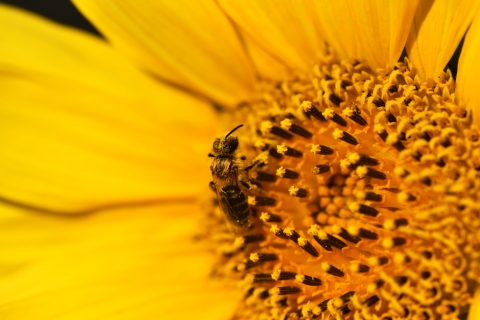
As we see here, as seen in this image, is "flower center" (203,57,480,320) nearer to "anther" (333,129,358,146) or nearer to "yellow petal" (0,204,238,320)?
"anther" (333,129,358,146)

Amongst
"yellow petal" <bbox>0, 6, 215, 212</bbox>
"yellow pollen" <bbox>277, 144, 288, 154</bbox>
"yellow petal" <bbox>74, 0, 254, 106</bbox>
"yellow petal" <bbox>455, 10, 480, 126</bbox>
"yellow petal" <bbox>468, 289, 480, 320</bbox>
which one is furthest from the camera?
"yellow petal" <bbox>0, 6, 215, 212</bbox>

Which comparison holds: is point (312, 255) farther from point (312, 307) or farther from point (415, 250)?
point (415, 250)

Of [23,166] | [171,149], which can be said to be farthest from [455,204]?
[23,166]

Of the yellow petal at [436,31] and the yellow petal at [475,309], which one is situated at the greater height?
the yellow petal at [436,31]

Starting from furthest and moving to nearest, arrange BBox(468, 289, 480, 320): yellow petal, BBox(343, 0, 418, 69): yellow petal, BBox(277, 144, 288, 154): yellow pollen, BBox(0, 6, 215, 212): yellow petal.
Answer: BBox(0, 6, 215, 212): yellow petal → BBox(277, 144, 288, 154): yellow pollen → BBox(343, 0, 418, 69): yellow petal → BBox(468, 289, 480, 320): yellow petal

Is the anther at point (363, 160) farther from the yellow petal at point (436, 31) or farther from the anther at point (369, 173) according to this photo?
the yellow petal at point (436, 31)

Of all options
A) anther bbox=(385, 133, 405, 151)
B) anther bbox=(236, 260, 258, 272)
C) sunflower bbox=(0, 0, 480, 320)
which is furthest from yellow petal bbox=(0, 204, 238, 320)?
anther bbox=(385, 133, 405, 151)

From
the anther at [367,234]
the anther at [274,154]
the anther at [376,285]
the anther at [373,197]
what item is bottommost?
the anther at [376,285]

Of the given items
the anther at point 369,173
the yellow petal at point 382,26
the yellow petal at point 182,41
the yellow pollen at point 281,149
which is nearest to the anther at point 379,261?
the anther at point 369,173
